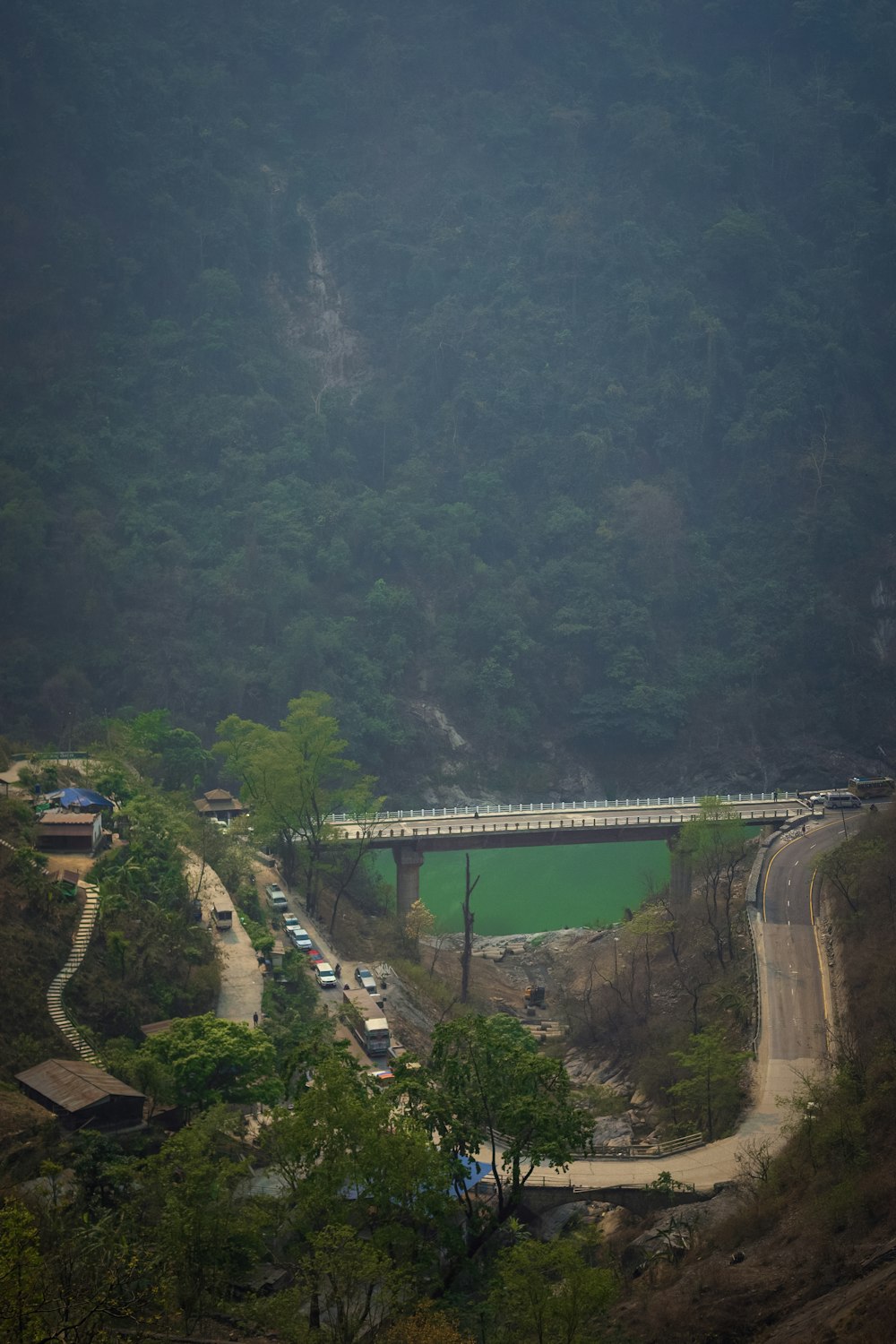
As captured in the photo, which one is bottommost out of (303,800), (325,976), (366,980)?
(366,980)

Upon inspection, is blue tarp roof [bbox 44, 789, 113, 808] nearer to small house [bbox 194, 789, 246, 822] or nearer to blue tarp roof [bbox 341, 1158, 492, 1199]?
small house [bbox 194, 789, 246, 822]

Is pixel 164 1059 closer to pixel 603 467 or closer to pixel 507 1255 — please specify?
pixel 507 1255

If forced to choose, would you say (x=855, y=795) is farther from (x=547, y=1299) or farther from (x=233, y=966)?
(x=547, y=1299)

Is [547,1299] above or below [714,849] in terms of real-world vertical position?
below

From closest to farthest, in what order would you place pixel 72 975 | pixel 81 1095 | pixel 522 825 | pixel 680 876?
pixel 81 1095 → pixel 72 975 → pixel 680 876 → pixel 522 825

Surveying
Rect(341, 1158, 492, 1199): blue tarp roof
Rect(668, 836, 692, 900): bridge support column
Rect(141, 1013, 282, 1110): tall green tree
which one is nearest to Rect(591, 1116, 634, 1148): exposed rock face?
Rect(341, 1158, 492, 1199): blue tarp roof

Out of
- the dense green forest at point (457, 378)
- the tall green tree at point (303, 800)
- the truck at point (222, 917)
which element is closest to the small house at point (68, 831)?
Answer: the truck at point (222, 917)

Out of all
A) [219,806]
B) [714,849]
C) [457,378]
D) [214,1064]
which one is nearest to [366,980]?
[214,1064]
